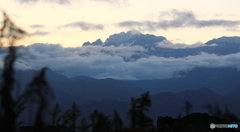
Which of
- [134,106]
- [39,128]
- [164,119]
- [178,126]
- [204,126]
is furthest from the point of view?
[164,119]

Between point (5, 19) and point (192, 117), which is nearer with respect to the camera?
point (5, 19)

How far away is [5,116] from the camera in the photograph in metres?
30.9

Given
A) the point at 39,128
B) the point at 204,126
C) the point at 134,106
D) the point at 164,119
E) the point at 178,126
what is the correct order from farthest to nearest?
1. the point at 164,119
2. the point at 204,126
3. the point at 178,126
4. the point at 134,106
5. the point at 39,128

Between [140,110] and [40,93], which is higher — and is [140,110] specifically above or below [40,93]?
below

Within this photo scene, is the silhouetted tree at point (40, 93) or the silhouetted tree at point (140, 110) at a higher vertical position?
the silhouetted tree at point (40, 93)

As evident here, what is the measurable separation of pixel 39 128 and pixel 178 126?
25.1m

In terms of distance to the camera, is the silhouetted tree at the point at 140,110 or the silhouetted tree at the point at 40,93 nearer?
the silhouetted tree at the point at 40,93

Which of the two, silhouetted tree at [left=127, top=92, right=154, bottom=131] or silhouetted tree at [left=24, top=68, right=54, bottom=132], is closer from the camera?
silhouetted tree at [left=24, top=68, right=54, bottom=132]

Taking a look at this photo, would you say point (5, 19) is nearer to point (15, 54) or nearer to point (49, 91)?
point (15, 54)

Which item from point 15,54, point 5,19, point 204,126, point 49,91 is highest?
point 5,19

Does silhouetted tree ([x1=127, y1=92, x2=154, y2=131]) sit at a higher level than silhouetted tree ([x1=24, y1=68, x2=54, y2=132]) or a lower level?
lower

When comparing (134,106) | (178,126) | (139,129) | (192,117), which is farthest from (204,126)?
(139,129)

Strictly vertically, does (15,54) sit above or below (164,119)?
above

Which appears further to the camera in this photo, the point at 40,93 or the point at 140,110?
the point at 140,110
